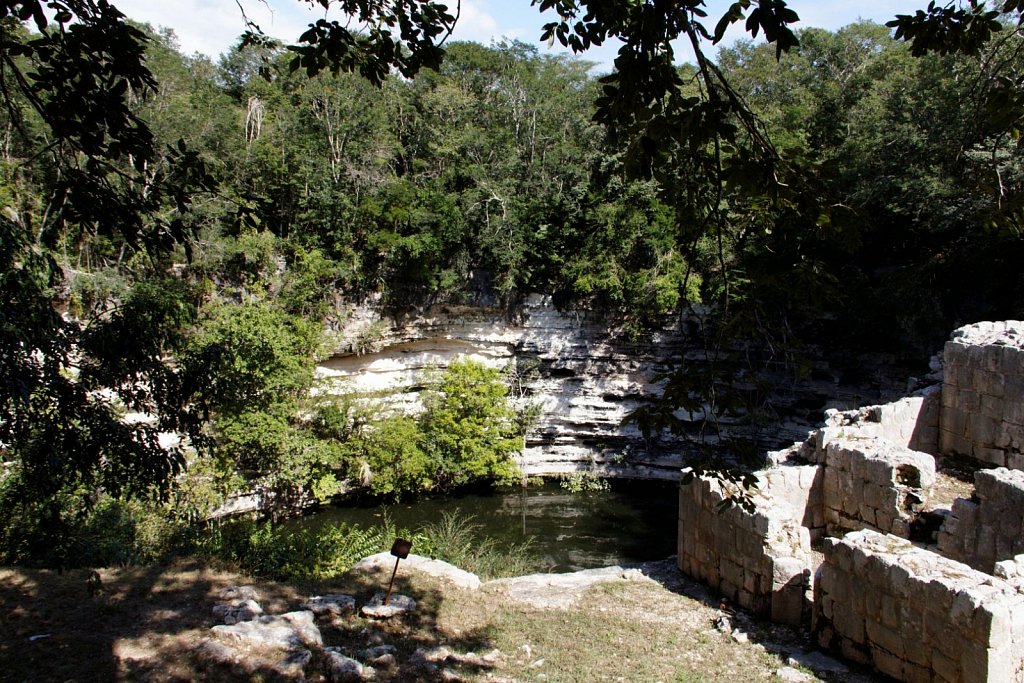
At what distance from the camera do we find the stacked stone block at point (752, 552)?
789cm

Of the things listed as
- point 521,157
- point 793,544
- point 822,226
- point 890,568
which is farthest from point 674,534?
point 822,226

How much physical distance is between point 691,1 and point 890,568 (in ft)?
18.3

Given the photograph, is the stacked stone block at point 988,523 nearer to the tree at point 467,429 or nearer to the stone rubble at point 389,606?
the stone rubble at point 389,606

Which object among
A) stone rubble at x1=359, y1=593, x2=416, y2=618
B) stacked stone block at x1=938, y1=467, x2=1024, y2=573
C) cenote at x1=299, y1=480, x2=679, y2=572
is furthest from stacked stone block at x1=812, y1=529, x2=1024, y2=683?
cenote at x1=299, y1=480, x2=679, y2=572

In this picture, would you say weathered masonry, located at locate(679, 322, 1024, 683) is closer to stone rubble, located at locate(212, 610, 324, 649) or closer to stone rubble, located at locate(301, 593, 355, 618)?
stone rubble, located at locate(301, 593, 355, 618)

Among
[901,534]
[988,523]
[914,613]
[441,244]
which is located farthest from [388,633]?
[441,244]

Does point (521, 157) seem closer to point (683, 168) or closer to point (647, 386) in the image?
point (647, 386)

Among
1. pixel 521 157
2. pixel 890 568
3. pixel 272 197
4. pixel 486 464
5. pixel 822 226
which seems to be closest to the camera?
pixel 822 226

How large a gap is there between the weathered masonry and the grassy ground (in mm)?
711

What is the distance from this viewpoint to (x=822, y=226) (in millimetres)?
3443

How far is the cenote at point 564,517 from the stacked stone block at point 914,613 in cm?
699

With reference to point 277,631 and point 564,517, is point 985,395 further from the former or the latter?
point 277,631

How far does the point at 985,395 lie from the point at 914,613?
610cm

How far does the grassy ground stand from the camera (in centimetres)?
573
